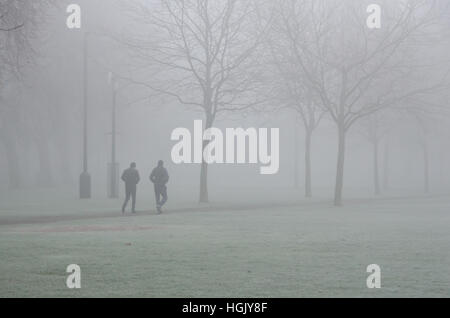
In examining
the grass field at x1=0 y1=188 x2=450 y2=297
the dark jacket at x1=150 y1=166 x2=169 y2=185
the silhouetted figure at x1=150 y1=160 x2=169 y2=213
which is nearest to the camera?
the grass field at x1=0 y1=188 x2=450 y2=297

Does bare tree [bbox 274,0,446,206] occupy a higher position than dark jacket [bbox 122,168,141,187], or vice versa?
bare tree [bbox 274,0,446,206]

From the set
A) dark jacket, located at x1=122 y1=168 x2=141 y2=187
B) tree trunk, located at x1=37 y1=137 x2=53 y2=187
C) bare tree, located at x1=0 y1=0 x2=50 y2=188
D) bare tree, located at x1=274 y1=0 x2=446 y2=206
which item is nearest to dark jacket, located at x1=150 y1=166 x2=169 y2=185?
dark jacket, located at x1=122 y1=168 x2=141 y2=187

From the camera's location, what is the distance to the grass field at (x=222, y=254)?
12008 mm

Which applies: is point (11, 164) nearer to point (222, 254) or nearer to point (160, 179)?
point (160, 179)

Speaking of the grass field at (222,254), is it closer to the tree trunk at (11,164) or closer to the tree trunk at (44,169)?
the tree trunk at (11,164)

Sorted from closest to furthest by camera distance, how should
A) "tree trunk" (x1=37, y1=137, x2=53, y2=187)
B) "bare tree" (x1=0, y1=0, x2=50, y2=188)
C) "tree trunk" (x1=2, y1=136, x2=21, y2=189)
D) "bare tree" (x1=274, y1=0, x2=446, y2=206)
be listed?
"bare tree" (x1=0, y1=0, x2=50, y2=188) < "bare tree" (x1=274, y1=0, x2=446, y2=206) < "tree trunk" (x1=2, y1=136, x2=21, y2=189) < "tree trunk" (x1=37, y1=137, x2=53, y2=187)

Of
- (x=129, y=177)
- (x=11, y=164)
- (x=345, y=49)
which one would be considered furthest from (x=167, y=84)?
(x=129, y=177)

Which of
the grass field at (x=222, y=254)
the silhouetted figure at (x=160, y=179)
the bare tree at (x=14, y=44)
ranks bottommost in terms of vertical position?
the grass field at (x=222, y=254)

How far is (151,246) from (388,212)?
1703 centimetres

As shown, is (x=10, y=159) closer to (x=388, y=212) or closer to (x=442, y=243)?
(x=388, y=212)

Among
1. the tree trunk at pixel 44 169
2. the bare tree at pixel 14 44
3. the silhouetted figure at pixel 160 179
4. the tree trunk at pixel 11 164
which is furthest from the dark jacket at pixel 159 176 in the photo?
the tree trunk at pixel 44 169

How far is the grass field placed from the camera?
12008 mm

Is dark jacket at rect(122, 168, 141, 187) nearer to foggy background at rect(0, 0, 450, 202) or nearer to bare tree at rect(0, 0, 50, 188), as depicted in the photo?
foggy background at rect(0, 0, 450, 202)
